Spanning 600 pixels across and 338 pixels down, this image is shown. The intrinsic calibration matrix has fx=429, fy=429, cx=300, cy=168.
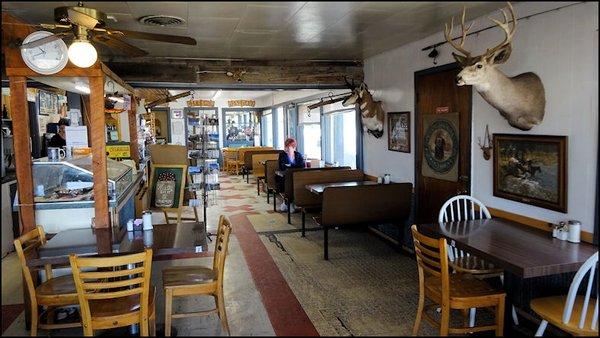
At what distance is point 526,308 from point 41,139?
7.10m

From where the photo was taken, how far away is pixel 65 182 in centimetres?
397

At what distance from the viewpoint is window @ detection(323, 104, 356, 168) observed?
326 inches

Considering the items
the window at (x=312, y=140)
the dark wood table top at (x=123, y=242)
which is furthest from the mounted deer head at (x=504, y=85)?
the window at (x=312, y=140)

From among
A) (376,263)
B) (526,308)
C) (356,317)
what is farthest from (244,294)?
(526,308)

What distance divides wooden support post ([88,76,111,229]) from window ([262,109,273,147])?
36.1 ft

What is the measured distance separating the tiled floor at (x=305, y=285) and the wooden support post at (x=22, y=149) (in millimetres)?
644

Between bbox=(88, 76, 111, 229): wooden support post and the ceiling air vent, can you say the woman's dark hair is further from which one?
the ceiling air vent

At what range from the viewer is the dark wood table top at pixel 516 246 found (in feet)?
8.26

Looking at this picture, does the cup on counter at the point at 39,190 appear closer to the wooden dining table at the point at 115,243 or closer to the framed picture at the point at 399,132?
the wooden dining table at the point at 115,243

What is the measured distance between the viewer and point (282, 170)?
7.77m

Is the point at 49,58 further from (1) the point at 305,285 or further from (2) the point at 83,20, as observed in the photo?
(1) the point at 305,285

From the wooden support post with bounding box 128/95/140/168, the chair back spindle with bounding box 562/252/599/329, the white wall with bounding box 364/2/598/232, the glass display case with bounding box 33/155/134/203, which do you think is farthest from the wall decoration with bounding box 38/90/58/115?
the chair back spindle with bounding box 562/252/599/329

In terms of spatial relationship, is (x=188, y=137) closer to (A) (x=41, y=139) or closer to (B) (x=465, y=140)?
(A) (x=41, y=139)

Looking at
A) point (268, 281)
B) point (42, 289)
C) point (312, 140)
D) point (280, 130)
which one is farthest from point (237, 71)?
point (280, 130)
